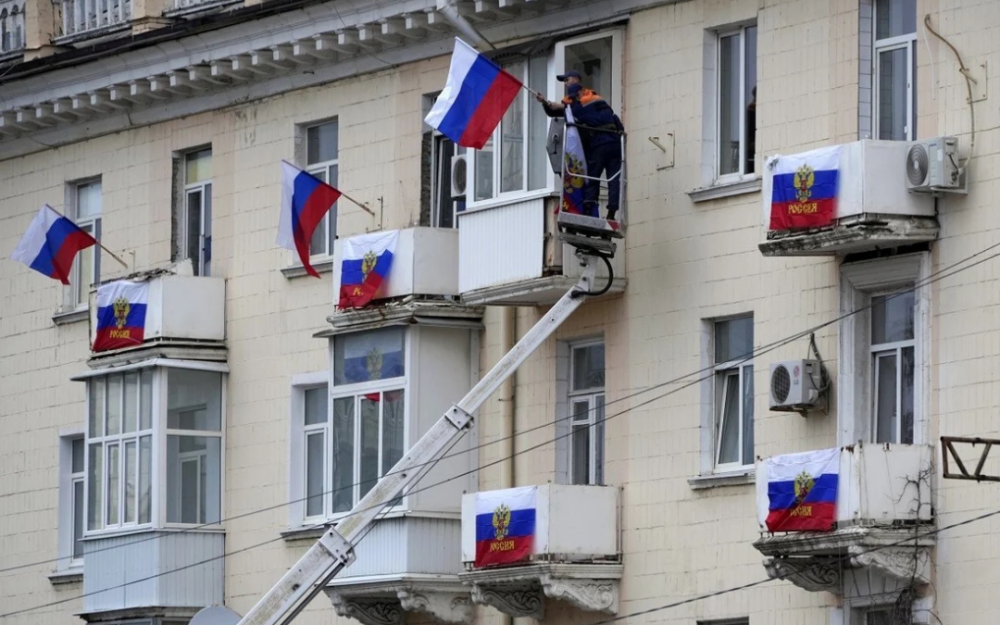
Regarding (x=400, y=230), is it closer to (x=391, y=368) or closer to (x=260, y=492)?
(x=391, y=368)

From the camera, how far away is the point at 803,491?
97.2 feet

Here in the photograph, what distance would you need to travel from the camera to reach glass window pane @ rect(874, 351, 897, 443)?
30.3 metres

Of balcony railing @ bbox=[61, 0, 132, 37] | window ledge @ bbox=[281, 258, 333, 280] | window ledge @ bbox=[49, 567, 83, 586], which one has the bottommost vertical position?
window ledge @ bbox=[49, 567, 83, 586]

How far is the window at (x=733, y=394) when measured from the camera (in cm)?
3191

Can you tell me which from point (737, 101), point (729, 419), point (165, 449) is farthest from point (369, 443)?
point (737, 101)

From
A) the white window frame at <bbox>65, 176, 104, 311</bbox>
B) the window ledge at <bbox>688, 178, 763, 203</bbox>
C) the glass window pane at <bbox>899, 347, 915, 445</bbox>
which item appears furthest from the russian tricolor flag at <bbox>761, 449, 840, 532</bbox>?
the white window frame at <bbox>65, 176, 104, 311</bbox>

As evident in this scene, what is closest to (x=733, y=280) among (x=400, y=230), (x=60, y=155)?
(x=400, y=230)

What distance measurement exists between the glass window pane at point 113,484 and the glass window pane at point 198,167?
3550 mm

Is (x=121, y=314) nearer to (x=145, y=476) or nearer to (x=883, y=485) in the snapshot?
(x=145, y=476)

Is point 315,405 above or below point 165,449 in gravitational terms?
above

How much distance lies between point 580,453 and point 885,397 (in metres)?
4.56

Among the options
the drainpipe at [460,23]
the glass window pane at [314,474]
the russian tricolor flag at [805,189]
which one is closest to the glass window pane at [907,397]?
the russian tricolor flag at [805,189]

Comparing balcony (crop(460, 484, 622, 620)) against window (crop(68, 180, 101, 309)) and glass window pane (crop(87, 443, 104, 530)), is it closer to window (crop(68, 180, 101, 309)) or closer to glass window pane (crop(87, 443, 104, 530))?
glass window pane (crop(87, 443, 104, 530))

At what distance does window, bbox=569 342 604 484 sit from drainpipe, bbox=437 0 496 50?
3581 mm
